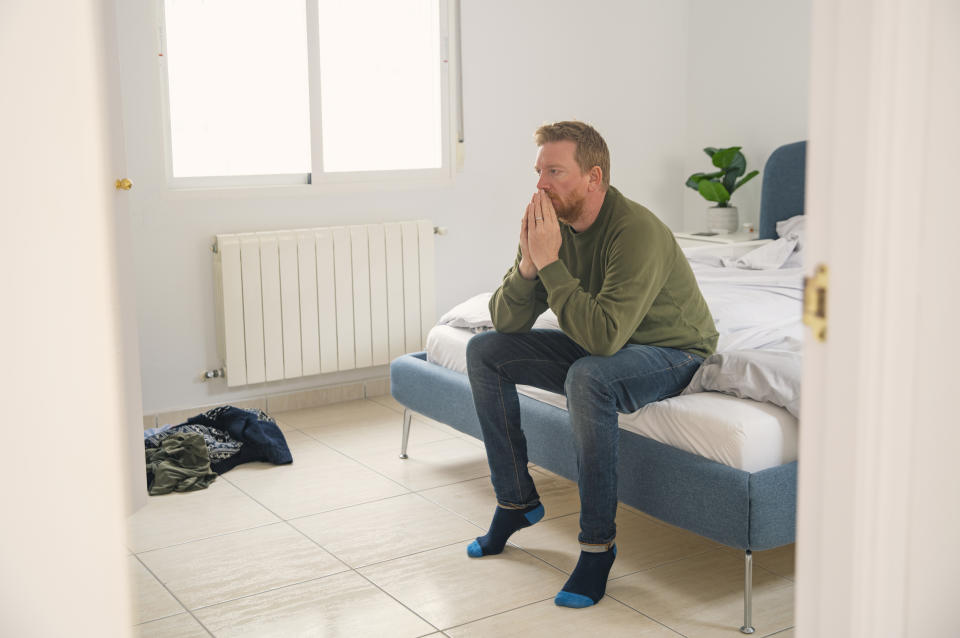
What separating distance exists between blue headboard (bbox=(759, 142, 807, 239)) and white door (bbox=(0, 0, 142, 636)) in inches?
150

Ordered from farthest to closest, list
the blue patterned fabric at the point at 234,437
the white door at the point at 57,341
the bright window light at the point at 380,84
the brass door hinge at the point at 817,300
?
1. the bright window light at the point at 380,84
2. the blue patterned fabric at the point at 234,437
3. the brass door hinge at the point at 817,300
4. the white door at the point at 57,341

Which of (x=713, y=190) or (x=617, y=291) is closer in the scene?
(x=617, y=291)

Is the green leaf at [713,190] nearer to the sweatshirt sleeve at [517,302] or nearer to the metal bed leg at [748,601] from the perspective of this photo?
the sweatshirt sleeve at [517,302]

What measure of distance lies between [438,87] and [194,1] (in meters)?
1.14

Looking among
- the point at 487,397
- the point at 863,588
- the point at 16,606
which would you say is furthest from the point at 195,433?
the point at 863,588

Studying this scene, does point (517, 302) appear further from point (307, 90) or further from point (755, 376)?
point (307, 90)

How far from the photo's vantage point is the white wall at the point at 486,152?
3725 millimetres

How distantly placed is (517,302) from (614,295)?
34 centimetres

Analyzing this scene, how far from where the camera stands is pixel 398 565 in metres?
2.55

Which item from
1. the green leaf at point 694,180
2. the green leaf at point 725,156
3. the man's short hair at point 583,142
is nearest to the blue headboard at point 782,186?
the green leaf at point 725,156

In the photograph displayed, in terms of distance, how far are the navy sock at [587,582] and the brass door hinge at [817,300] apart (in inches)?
49.4

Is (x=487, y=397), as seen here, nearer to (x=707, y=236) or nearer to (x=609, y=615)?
(x=609, y=615)

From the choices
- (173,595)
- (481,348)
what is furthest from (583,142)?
(173,595)

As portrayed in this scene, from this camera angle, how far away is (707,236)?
471cm
